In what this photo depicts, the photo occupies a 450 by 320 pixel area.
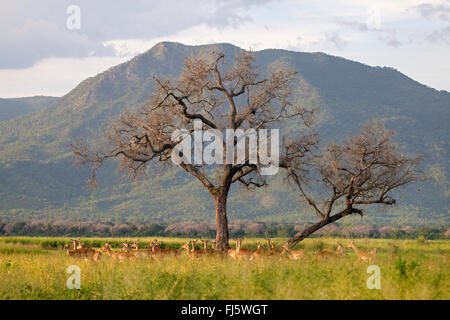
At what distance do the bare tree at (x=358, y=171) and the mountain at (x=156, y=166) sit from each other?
37128mm

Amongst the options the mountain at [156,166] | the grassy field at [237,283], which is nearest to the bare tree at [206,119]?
the grassy field at [237,283]

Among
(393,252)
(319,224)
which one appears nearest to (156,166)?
(319,224)

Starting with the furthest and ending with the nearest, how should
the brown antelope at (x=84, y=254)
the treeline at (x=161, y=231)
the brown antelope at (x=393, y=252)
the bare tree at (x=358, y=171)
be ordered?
the treeline at (x=161, y=231) < the bare tree at (x=358, y=171) < the brown antelope at (x=393, y=252) < the brown antelope at (x=84, y=254)

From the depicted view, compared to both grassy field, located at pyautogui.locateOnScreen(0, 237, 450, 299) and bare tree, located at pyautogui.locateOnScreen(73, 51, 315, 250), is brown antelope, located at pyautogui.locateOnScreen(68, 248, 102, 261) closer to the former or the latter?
grassy field, located at pyautogui.locateOnScreen(0, 237, 450, 299)

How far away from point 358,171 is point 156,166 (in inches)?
3047

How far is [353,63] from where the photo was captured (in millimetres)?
198750

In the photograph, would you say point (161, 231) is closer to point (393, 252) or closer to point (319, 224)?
point (319, 224)

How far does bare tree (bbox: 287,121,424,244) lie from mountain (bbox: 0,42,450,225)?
37.1 m

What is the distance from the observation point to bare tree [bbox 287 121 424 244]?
101 ft

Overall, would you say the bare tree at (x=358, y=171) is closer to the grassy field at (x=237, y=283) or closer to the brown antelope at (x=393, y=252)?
the brown antelope at (x=393, y=252)

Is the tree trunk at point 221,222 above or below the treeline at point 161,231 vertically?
above

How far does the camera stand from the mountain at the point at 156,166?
105812 millimetres

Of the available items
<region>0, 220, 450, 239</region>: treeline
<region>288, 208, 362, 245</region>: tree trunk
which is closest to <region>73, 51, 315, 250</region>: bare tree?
<region>288, 208, 362, 245</region>: tree trunk

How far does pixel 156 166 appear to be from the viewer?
348 ft
